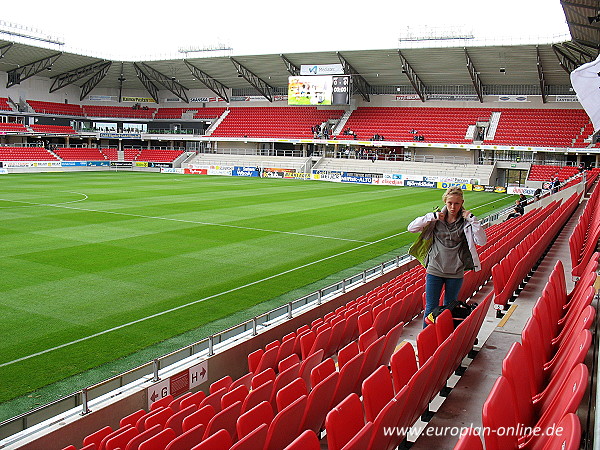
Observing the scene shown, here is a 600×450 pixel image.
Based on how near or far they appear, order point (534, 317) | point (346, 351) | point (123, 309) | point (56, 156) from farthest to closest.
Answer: point (56, 156)
point (123, 309)
point (346, 351)
point (534, 317)

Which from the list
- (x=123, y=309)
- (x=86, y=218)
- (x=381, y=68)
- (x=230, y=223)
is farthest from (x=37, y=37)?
(x=123, y=309)

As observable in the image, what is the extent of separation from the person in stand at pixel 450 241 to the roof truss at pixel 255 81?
51.1 meters

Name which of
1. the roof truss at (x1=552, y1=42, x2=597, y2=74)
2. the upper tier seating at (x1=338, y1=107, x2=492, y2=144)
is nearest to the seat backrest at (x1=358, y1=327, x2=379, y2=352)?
the roof truss at (x1=552, y1=42, x2=597, y2=74)

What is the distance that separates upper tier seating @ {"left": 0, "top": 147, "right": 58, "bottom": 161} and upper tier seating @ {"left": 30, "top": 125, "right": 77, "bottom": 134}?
8.12 feet

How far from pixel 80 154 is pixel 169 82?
1369 centimetres

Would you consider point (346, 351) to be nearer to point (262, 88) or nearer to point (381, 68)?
point (381, 68)

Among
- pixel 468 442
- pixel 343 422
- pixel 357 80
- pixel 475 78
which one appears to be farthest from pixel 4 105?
pixel 468 442

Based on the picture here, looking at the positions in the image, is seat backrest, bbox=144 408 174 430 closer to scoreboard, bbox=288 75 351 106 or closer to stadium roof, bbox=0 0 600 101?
stadium roof, bbox=0 0 600 101

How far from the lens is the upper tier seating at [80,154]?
183 feet

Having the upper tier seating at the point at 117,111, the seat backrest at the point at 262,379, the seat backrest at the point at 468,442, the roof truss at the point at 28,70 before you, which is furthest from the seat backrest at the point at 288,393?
the upper tier seating at the point at 117,111

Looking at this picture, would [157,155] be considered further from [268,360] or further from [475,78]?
[268,360]

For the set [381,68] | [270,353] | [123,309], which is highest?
[381,68]

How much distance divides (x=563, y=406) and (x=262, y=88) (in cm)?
6024

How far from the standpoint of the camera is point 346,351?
5.44 m
